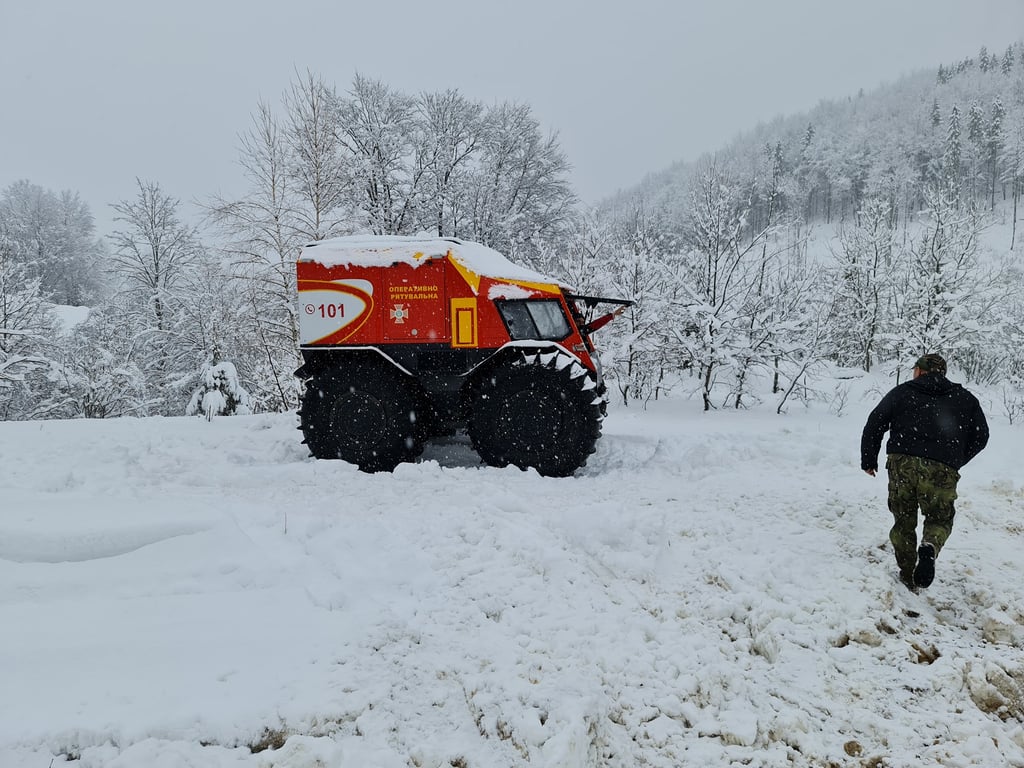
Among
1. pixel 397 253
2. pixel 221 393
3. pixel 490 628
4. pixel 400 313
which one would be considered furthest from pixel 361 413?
pixel 221 393

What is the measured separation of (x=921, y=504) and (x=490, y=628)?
310 centimetres

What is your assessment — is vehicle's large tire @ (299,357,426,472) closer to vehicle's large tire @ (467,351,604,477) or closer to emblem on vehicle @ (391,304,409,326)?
emblem on vehicle @ (391,304,409,326)

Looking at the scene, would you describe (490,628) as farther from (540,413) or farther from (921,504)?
(540,413)

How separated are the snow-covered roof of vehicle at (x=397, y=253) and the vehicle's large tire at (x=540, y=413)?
1.08 meters

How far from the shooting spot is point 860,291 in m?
25.9

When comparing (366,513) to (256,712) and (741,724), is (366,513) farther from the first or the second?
(741,724)

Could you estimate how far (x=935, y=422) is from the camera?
393 cm

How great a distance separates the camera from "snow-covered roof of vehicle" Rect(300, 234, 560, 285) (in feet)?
20.6

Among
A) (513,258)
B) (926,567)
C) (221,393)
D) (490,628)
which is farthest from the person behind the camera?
(513,258)

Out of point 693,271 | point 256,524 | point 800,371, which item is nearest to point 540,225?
point 693,271

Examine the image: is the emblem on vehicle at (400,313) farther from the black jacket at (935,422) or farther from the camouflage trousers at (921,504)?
the camouflage trousers at (921,504)

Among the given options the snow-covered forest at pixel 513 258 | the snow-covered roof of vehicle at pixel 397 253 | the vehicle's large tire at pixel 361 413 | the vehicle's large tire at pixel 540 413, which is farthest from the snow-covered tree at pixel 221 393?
the vehicle's large tire at pixel 540 413

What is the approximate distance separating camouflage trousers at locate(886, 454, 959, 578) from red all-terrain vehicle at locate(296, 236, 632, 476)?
2.94 meters

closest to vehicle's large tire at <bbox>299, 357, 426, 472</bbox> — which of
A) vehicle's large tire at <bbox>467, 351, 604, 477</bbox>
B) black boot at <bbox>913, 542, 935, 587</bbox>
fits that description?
vehicle's large tire at <bbox>467, 351, 604, 477</bbox>
